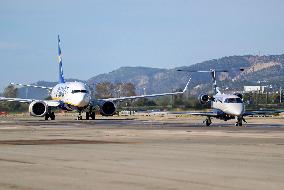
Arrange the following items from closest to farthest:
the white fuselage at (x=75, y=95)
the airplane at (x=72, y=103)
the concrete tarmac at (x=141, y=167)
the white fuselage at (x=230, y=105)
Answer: the concrete tarmac at (x=141, y=167) < the white fuselage at (x=230, y=105) < the white fuselage at (x=75, y=95) < the airplane at (x=72, y=103)

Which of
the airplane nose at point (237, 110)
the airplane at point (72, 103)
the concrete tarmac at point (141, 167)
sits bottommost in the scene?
the concrete tarmac at point (141, 167)

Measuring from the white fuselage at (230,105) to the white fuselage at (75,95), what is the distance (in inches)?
746

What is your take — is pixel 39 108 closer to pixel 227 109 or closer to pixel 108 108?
pixel 108 108

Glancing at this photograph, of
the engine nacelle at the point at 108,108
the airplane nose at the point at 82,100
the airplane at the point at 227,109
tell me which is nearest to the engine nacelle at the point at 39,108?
the airplane nose at the point at 82,100

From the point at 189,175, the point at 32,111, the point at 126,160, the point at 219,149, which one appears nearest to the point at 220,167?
the point at 189,175

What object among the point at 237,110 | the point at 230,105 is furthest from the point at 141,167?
the point at 230,105

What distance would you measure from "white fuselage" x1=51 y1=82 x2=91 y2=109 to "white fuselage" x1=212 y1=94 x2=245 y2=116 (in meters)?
18.9

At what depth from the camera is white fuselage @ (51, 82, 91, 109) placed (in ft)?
246

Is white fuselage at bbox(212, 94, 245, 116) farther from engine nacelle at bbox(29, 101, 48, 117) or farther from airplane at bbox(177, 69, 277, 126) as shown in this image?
engine nacelle at bbox(29, 101, 48, 117)

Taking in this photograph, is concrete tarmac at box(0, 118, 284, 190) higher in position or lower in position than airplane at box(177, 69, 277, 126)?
lower

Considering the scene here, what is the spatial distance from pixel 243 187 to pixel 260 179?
1444 mm

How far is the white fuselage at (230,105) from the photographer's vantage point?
5778cm

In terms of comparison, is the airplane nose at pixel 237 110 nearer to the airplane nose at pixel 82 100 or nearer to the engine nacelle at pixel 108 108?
the airplane nose at pixel 82 100

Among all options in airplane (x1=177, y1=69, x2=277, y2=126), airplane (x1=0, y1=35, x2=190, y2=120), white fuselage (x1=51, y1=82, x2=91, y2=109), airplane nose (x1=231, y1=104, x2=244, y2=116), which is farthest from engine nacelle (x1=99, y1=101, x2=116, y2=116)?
airplane nose (x1=231, y1=104, x2=244, y2=116)
